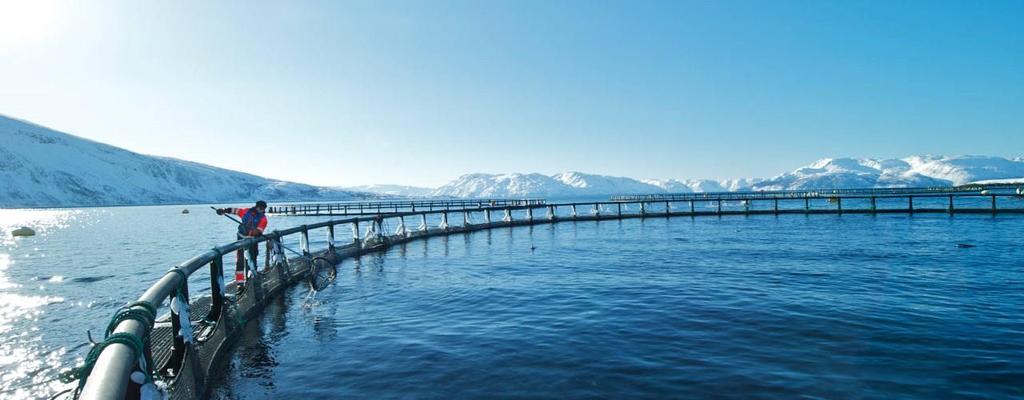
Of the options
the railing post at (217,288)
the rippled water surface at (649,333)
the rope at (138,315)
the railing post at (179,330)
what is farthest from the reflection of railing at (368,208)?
the rope at (138,315)


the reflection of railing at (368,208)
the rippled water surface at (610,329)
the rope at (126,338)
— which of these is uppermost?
the rope at (126,338)

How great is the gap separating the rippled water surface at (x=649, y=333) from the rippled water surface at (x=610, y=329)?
44mm

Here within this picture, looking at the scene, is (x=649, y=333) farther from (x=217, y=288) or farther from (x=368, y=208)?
(x=368, y=208)

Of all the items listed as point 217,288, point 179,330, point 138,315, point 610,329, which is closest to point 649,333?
point 610,329

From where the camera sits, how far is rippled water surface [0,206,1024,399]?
6719 mm

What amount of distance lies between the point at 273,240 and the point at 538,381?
9.72m

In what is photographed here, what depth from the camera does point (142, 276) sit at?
21031mm

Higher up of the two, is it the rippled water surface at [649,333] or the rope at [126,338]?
the rope at [126,338]

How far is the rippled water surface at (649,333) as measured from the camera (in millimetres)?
6652

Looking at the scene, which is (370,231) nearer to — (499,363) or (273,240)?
(273,240)

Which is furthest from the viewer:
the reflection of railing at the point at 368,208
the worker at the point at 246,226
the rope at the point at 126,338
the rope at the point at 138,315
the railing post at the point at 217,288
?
the reflection of railing at the point at 368,208

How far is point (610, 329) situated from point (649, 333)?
72 centimetres

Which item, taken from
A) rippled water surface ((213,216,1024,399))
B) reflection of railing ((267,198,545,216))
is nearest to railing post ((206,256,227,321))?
rippled water surface ((213,216,1024,399))

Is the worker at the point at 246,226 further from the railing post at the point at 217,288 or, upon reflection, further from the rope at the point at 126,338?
the rope at the point at 126,338
